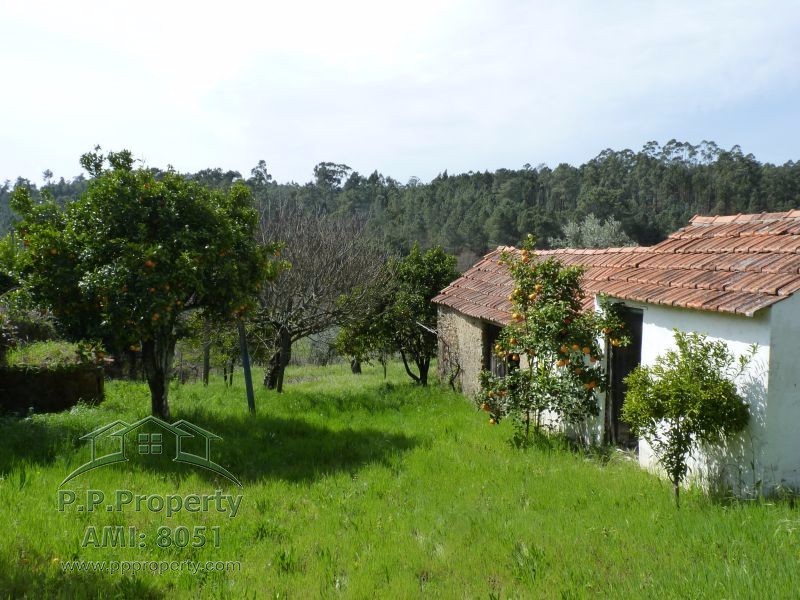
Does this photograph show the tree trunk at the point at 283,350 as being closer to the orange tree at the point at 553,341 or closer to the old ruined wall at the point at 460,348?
the old ruined wall at the point at 460,348

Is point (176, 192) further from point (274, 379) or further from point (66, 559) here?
point (274, 379)

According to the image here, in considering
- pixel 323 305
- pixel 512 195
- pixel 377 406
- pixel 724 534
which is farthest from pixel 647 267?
pixel 512 195

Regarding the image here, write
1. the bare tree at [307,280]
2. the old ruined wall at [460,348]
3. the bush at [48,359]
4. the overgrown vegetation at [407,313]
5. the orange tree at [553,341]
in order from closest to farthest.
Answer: the orange tree at [553,341]
the bush at [48,359]
the old ruined wall at [460,348]
the bare tree at [307,280]
the overgrown vegetation at [407,313]

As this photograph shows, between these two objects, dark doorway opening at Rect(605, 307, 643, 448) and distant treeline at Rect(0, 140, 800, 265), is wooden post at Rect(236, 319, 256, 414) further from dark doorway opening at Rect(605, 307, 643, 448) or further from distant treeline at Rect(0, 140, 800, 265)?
distant treeline at Rect(0, 140, 800, 265)

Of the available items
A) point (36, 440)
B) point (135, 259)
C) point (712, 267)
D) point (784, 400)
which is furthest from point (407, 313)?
point (784, 400)

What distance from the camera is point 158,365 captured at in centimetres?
821

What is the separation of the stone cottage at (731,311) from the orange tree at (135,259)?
4.53 metres

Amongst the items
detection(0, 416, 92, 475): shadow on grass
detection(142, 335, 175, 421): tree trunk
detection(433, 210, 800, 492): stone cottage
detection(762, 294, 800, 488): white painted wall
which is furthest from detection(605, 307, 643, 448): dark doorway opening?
detection(0, 416, 92, 475): shadow on grass

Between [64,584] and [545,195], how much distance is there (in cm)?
6448

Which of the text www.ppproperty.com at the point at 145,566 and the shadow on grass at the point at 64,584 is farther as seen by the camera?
the text www.ppproperty.com at the point at 145,566

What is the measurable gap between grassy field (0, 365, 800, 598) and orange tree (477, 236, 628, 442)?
638 mm

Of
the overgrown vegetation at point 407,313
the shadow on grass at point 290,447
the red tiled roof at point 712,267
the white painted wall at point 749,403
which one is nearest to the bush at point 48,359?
the shadow on grass at point 290,447

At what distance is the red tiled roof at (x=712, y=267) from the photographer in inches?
209

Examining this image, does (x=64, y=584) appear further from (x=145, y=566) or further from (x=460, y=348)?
(x=460, y=348)
